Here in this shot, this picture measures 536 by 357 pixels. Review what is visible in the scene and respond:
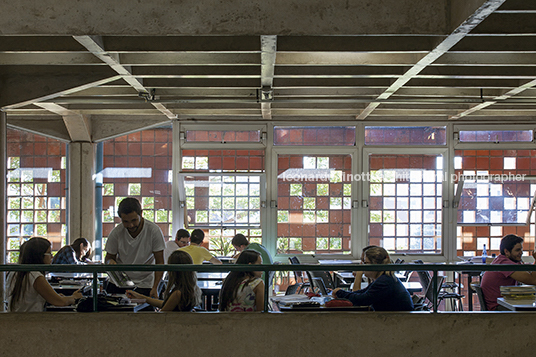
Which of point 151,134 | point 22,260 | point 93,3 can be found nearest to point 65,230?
point 151,134

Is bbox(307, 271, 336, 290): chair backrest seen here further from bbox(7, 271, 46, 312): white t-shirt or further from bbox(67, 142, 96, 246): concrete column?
bbox(67, 142, 96, 246): concrete column

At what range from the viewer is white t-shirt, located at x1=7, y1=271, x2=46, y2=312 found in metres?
4.00

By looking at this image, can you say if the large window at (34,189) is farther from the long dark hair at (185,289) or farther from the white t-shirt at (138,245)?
the long dark hair at (185,289)

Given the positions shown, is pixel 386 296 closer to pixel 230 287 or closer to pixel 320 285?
pixel 230 287

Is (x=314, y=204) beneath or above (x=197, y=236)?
above

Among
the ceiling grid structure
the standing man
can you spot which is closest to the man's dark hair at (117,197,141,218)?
the standing man

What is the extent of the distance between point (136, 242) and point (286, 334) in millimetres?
1858

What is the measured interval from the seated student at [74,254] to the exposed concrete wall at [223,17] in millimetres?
3684

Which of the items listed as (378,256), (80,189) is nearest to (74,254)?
(80,189)

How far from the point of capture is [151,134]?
10.4 m

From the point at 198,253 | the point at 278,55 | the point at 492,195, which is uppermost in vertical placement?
the point at 278,55

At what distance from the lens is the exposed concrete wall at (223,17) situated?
423 cm

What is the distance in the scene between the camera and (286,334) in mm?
3441

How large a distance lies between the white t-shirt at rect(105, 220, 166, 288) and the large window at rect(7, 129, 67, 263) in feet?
20.1
